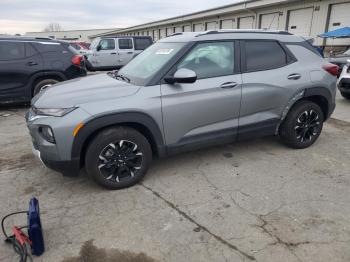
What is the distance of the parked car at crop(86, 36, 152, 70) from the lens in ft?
49.0

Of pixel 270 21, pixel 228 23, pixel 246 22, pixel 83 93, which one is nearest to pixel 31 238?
pixel 83 93

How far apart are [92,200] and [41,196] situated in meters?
0.62

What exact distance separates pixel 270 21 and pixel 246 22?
10.3 ft

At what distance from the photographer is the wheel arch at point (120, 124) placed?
318cm

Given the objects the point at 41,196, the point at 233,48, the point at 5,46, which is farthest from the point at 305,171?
the point at 5,46

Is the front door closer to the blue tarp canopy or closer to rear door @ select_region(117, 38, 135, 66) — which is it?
rear door @ select_region(117, 38, 135, 66)

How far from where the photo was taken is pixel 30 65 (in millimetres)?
7305

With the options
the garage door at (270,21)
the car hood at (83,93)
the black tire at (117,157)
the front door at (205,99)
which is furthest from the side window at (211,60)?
→ the garage door at (270,21)

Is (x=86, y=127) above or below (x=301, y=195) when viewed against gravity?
above

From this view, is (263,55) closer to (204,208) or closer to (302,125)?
(302,125)

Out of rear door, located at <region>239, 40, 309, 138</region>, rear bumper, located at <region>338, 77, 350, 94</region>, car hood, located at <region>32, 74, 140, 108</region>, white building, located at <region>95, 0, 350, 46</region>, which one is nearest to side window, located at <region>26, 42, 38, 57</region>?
car hood, located at <region>32, 74, 140, 108</region>

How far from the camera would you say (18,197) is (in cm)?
341

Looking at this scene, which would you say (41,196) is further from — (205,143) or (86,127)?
(205,143)

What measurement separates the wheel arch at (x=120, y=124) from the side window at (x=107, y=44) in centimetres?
1247
